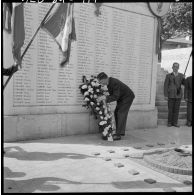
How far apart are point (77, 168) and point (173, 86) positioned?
5007 mm

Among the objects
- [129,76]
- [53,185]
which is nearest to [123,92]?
[129,76]

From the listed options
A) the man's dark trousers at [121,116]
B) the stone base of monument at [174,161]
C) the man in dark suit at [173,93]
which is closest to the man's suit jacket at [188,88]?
the man in dark suit at [173,93]

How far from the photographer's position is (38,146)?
5.81m

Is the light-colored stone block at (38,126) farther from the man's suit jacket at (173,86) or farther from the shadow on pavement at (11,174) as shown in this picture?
the man's suit jacket at (173,86)

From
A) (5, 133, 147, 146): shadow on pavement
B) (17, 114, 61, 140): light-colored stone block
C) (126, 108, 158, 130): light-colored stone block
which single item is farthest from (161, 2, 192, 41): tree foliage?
(17, 114, 61, 140): light-colored stone block

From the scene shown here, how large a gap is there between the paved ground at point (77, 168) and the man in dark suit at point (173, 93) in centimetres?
219

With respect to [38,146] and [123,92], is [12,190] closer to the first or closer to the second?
[38,146]

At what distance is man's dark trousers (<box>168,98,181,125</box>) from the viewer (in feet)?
28.5

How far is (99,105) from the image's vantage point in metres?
6.67

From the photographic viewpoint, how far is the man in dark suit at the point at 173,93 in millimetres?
8594

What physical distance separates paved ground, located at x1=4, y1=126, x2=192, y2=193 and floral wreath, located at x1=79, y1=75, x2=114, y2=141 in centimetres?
30

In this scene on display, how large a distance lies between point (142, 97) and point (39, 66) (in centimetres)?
330

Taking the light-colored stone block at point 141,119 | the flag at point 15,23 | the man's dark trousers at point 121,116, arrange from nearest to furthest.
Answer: the flag at point 15,23, the man's dark trousers at point 121,116, the light-colored stone block at point 141,119

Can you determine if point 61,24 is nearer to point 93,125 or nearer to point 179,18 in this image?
point 93,125
